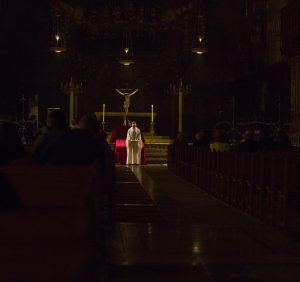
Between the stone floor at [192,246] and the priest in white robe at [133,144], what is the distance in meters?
13.3

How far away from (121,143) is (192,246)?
19828mm

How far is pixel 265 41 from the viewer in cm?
3247

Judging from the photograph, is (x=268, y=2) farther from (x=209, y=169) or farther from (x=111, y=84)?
(x=209, y=169)

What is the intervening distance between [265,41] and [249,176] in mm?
21902

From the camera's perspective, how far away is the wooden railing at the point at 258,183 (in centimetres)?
966

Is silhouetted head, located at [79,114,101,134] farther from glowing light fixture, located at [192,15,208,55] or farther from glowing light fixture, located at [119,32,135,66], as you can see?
glowing light fixture, located at [119,32,135,66]

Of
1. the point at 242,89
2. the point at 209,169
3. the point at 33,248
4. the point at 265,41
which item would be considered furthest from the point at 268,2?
the point at 33,248

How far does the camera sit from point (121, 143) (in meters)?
27.9

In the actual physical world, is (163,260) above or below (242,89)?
below

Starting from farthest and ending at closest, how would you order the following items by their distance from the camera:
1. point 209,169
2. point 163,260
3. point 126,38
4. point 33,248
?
point 126,38, point 209,169, point 163,260, point 33,248

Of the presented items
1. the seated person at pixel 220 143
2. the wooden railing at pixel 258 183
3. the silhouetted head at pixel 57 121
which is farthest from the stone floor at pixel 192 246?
the seated person at pixel 220 143

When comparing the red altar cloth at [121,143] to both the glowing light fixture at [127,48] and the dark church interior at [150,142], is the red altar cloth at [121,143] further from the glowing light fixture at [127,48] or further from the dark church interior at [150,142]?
the glowing light fixture at [127,48]

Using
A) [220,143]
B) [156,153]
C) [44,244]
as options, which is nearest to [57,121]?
[44,244]

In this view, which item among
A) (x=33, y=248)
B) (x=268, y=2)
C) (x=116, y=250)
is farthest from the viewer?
(x=268, y=2)
